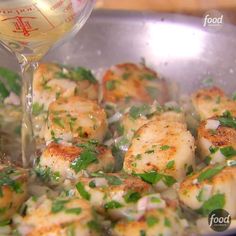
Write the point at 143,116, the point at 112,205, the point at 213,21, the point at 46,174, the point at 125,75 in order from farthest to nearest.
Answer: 1. the point at 213,21
2. the point at 125,75
3. the point at 143,116
4. the point at 46,174
5. the point at 112,205

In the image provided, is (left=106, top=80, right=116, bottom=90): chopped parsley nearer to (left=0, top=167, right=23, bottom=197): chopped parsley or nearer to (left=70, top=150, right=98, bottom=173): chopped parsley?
(left=70, top=150, right=98, bottom=173): chopped parsley

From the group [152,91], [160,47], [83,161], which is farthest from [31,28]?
[160,47]

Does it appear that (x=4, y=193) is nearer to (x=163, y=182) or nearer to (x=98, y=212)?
(x=98, y=212)

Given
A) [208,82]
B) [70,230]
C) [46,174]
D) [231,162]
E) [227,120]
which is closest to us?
[70,230]

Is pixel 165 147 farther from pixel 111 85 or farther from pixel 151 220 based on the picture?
pixel 111 85

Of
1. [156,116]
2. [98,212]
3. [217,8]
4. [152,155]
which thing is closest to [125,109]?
[156,116]
